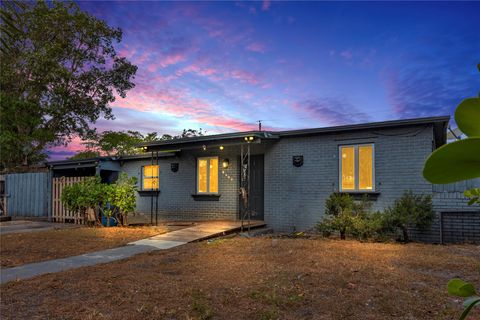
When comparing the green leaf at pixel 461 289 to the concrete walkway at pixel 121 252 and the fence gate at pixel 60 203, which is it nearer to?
the concrete walkway at pixel 121 252

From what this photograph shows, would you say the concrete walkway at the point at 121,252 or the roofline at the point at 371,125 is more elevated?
the roofline at the point at 371,125

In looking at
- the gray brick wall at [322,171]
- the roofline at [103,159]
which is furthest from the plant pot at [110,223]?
the gray brick wall at [322,171]

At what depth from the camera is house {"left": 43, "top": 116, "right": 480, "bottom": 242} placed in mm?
9180

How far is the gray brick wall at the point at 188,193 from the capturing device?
12891 millimetres

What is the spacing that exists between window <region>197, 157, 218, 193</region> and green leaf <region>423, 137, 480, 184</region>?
12943 millimetres

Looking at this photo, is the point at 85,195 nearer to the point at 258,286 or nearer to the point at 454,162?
the point at 258,286

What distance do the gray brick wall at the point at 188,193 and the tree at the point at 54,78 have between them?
7.95m

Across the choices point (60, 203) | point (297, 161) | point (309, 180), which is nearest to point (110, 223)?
point (60, 203)

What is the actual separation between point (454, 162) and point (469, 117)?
0.28 ft

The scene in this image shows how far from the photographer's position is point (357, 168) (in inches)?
402

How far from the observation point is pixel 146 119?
83.6ft

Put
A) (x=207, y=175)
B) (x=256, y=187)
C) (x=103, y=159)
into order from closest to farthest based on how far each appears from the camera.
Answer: (x=256, y=187) < (x=207, y=175) < (x=103, y=159)

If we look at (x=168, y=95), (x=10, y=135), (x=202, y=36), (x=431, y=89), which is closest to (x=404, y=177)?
(x=431, y=89)

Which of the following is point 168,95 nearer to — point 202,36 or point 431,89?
point 202,36
